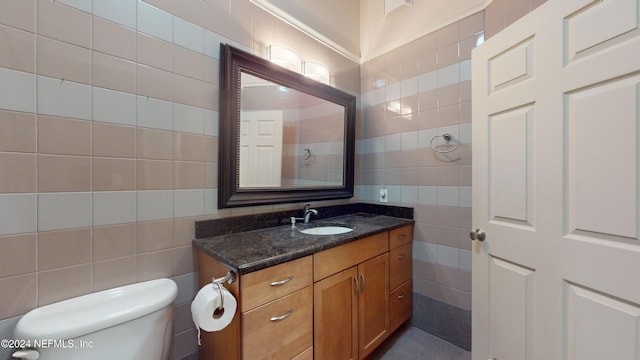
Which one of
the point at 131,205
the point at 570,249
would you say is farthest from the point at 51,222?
the point at 570,249

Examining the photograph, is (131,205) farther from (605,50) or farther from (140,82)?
(605,50)

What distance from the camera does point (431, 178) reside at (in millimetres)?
1789

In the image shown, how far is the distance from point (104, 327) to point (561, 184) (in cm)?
180

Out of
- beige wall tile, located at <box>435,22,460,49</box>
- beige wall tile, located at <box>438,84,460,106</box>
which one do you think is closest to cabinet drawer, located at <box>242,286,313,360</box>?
beige wall tile, located at <box>438,84,460,106</box>

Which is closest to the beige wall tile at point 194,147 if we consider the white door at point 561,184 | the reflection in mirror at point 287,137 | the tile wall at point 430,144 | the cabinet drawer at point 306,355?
the reflection in mirror at point 287,137

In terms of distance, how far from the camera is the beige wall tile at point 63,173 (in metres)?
0.88

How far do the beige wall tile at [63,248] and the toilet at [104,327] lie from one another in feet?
0.48

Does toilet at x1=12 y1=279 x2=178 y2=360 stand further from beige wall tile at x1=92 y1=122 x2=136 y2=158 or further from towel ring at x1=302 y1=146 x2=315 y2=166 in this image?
towel ring at x1=302 y1=146 x2=315 y2=166

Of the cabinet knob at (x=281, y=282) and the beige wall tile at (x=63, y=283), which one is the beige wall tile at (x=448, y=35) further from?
the beige wall tile at (x=63, y=283)

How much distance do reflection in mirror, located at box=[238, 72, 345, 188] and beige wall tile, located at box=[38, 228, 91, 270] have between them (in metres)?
0.71

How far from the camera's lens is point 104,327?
0.81 meters

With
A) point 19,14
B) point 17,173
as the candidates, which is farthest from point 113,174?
point 19,14

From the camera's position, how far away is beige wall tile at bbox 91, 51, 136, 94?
38.5 inches

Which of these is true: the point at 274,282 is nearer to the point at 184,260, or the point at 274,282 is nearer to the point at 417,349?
the point at 184,260
